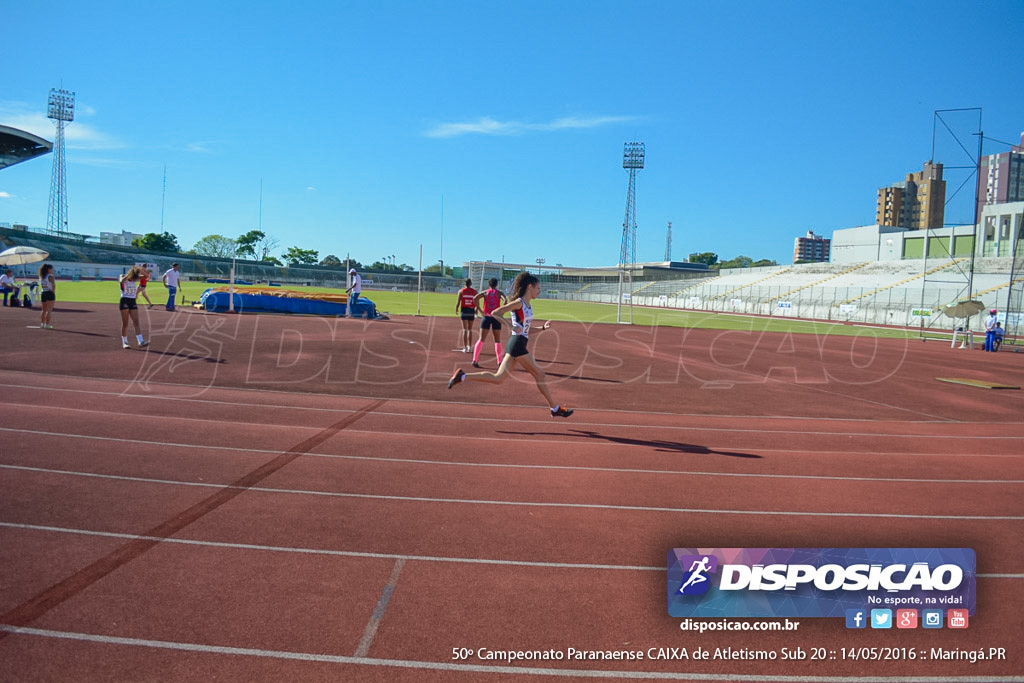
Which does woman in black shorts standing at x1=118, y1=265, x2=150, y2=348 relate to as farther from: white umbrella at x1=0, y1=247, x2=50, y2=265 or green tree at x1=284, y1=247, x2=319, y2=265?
green tree at x1=284, y1=247, x2=319, y2=265

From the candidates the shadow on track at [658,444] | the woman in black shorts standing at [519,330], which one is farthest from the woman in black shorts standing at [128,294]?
the shadow on track at [658,444]

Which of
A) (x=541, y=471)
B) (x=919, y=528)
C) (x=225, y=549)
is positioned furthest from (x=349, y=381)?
(x=919, y=528)

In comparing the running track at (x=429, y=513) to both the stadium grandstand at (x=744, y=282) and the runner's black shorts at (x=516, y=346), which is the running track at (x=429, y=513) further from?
the stadium grandstand at (x=744, y=282)

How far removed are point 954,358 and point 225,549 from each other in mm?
27043

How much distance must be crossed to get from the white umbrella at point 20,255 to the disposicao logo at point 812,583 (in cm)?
3220

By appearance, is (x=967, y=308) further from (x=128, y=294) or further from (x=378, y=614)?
(x=128, y=294)

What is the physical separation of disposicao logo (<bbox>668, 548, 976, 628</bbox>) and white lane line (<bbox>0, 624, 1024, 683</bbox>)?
15.7 inches

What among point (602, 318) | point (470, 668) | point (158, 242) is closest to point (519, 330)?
point (470, 668)

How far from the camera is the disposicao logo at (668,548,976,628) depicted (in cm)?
368

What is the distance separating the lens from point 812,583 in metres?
3.69

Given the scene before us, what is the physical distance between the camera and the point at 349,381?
1287 centimetres

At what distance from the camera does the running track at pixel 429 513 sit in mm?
3523

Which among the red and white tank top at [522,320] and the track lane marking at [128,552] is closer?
the track lane marking at [128,552]

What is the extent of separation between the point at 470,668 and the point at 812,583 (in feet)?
6.97
